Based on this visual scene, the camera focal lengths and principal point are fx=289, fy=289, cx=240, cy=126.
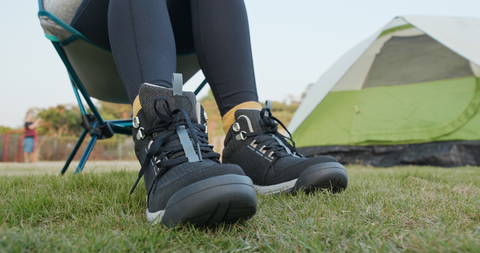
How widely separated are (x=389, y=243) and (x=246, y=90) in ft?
1.92

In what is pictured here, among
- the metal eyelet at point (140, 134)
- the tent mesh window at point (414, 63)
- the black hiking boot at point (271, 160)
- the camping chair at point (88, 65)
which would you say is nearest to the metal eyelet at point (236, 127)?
the black hiking boot at point (271, 160)

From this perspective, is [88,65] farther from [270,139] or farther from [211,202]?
[211,202]

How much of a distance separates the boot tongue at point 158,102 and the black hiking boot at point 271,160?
0.21m

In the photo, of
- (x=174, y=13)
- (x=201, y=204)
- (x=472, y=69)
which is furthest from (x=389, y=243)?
(x=472, y=69)

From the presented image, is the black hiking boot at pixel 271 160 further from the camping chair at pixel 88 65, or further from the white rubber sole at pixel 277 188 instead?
the camping chair at pixel 88 65

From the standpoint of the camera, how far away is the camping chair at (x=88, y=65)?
1.01 metres

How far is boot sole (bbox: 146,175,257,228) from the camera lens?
0.46 metres

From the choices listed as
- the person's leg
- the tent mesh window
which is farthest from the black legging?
the tent mesh window

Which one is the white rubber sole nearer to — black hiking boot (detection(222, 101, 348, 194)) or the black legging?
black hiking boot (detection(222, 101, 348, 194))

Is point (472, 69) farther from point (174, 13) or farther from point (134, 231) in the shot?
point (134, 231)

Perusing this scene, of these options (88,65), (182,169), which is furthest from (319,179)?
(88,65)

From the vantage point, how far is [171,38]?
76 cm

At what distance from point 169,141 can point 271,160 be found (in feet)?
1.00

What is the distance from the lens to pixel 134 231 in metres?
0.47
